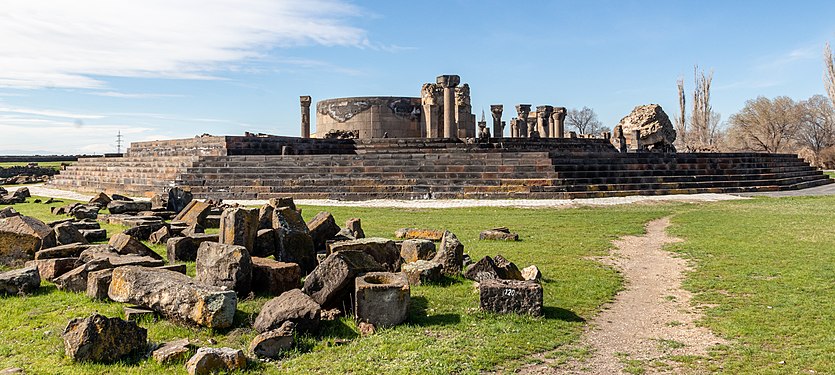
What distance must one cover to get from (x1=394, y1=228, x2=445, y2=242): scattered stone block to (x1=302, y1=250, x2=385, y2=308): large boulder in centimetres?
382

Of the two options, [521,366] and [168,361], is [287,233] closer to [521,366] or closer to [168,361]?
[168,361]

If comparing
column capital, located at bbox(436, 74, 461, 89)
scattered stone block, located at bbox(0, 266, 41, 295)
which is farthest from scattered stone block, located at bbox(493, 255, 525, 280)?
column capital, located at bbox(436, 74, 461, 89)

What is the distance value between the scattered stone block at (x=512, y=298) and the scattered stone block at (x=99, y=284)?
3143 millimetres

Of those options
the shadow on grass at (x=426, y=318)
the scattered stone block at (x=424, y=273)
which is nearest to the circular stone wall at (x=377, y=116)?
the scattered stone block at (x=424, y=273)

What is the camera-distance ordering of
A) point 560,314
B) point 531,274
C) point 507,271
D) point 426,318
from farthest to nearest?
1. point 531,274
2. point 507,271
3. point 560,314
4. point 426,318

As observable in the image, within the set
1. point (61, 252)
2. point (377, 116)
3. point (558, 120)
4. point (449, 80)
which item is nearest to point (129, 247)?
point (61, 252)

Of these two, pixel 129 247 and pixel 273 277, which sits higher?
pixel 129 247

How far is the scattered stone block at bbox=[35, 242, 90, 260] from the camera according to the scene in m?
6.67

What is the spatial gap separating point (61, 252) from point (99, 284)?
Answer: 1.87 meters

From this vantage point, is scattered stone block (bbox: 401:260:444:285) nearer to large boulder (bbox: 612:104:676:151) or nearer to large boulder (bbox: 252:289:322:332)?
large boulder (bbox: 252:289:322:332)

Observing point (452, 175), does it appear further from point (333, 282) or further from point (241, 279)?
point (333, 282)

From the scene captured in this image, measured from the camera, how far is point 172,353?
3.89 m

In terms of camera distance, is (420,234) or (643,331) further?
(420,234)

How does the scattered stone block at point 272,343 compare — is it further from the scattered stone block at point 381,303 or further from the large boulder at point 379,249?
the large boulder at point 379,249
